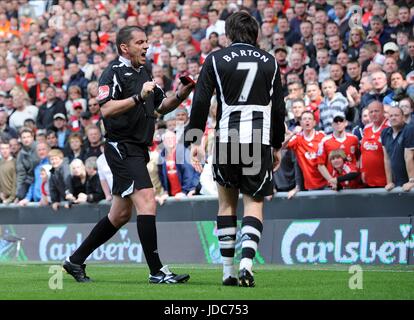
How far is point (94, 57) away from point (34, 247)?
21.8 ft

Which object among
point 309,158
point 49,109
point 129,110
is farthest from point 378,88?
point 49,109

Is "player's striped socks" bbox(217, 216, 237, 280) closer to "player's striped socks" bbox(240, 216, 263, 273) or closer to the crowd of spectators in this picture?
"player's striped socks" bbox(240, 216, 263, 273)

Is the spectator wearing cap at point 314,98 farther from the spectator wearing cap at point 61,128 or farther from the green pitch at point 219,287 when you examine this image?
the spectator wearing cap at point 61,128

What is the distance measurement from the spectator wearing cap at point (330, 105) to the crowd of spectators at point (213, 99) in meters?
0.02

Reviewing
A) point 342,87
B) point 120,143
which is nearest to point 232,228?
point 120,143

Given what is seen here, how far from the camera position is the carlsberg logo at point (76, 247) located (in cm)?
1688

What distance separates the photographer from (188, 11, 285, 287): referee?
9.32 m

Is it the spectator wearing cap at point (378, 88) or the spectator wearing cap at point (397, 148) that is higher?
the spectator wearing cap at point (378, 88)

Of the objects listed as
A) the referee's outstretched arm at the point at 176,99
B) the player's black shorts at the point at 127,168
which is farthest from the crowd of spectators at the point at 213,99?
the player's black shorts at the point at 127,168

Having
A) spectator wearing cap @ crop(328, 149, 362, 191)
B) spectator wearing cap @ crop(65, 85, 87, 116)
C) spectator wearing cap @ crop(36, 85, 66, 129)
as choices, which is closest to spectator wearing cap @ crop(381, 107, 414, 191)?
spectator wearing cap @ crop(328, 149, 362, 191)

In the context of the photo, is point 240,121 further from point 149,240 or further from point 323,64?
point 323,64

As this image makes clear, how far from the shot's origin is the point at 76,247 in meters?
17.8

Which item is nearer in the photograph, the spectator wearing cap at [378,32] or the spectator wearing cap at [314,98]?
the spectator wearing cap at [314,98]

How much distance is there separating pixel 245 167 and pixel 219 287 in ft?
3.69
